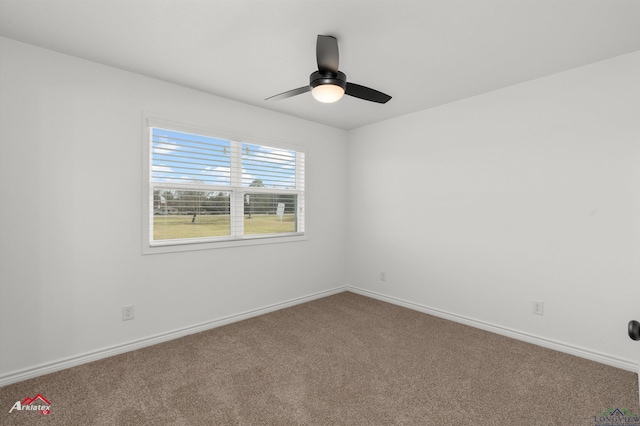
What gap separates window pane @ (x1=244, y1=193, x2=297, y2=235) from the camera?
363 cm

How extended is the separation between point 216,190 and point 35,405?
6.92 ft

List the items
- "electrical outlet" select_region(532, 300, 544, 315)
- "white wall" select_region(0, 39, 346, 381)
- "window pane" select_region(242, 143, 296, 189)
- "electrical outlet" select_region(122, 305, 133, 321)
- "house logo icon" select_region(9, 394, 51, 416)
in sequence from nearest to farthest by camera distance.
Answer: "house logo icon" select_region(9, 394, 51, 416) → "white wall" select_region(0, 39, 346, 381) → "electrical outlet" select_region(122, 305, 133, 321) → "electrical outlet" select_region(532, 300, 544, 315) → "window pane" select_region(242, 143, 296, 189)

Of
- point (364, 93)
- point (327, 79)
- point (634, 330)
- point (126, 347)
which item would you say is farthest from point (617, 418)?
point (126, 347)

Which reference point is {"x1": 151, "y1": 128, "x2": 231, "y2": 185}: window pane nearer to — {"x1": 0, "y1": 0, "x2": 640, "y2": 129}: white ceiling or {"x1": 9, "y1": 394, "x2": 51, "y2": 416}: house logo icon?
{"x1": 0, "y1": 0, "x2": 640, "y2": 129}: white ceiling

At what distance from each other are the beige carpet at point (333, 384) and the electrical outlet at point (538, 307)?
12.7 inches

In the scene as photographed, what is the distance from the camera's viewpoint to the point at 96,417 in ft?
6.03

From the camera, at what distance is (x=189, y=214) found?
123 inches

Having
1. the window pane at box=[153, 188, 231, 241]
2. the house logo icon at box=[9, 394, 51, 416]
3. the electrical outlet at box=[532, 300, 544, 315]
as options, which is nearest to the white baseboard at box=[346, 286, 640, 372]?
the electrical outlet at box=[532, 300, 544, 315]

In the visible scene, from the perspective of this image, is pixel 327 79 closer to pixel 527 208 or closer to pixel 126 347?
pixel 527 208

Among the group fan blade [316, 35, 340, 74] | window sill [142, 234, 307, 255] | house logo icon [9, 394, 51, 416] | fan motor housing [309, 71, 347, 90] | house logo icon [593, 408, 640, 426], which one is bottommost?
house logo icon [9, 394, 51, 416]

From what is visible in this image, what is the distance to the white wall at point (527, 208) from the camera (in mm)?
2436

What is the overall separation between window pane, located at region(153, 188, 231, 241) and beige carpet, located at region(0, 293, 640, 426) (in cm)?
103

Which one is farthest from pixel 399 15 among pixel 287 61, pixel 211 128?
pixel 211 128

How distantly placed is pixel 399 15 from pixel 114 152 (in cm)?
246
